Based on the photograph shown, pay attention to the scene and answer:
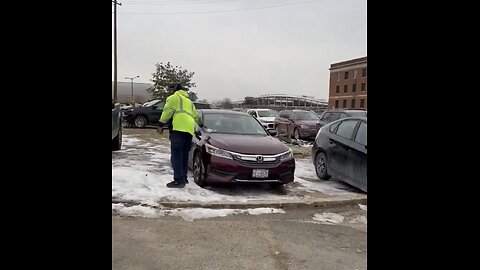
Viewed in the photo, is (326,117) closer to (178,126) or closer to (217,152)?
(217,152)

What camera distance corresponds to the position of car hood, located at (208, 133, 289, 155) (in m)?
6.34

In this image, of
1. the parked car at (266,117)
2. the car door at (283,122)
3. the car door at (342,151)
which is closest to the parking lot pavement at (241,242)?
the car door at (342,151)

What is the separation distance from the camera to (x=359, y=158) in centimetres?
640

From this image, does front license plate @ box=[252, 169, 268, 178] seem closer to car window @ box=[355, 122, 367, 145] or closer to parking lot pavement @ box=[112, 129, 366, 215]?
parking lot pavement @ box=[112, 129, 366, 215]

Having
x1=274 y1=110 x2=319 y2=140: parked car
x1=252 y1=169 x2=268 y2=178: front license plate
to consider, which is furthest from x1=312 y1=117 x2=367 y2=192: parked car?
x1=274 y1=110 x2=319 y2=140: parked car

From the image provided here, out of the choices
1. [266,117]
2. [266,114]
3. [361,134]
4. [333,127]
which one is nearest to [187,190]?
[361,134]

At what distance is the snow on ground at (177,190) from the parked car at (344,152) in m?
0.26

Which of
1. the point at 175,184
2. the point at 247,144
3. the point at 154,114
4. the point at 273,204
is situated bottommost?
the point at 273,204

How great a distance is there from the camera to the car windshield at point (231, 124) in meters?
7.34

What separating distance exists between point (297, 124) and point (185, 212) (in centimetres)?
1200

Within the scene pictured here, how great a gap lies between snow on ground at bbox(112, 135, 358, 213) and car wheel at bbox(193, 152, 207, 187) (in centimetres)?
9

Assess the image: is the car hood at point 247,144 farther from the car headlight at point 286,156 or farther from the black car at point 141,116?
the black car at point 141,116
